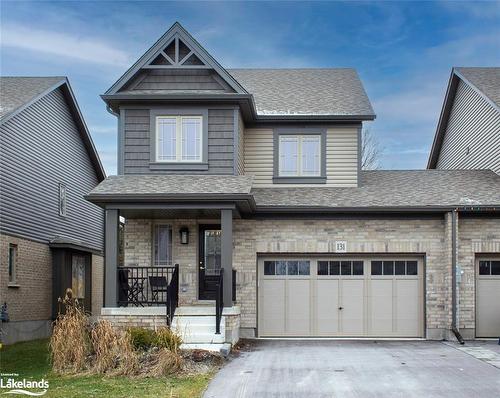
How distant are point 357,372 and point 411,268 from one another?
646 centimetres

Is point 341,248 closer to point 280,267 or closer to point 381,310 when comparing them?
point 280,267

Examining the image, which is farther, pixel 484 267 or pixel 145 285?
pixel 484 267

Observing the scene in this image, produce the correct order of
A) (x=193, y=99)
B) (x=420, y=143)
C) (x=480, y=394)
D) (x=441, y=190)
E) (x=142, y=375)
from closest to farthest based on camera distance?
(x=480, y=394), (x=142, y=375), (x=193, y=99), (x=441, y=190), (x=420, y=143)

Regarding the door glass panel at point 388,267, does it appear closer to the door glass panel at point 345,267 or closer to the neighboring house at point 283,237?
the neighboring house at point 283,237

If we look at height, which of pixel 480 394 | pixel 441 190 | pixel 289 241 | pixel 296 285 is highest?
pixel 441 190

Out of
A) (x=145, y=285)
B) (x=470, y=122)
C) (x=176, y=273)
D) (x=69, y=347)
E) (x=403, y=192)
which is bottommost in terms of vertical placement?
(x=69, y=347)

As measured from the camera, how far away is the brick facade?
18.5m

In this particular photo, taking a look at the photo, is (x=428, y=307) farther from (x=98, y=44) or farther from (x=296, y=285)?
(x=98, y=44)

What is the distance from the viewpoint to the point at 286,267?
19.0 m

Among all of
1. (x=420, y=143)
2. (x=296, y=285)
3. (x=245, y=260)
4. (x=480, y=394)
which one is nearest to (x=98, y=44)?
(x=245, y=260)

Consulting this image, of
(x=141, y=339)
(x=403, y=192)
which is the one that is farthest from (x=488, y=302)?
(x=141, y=339)

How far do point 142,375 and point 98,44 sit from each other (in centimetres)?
1046

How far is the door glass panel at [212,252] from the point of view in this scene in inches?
740

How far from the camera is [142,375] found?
12.5 m
